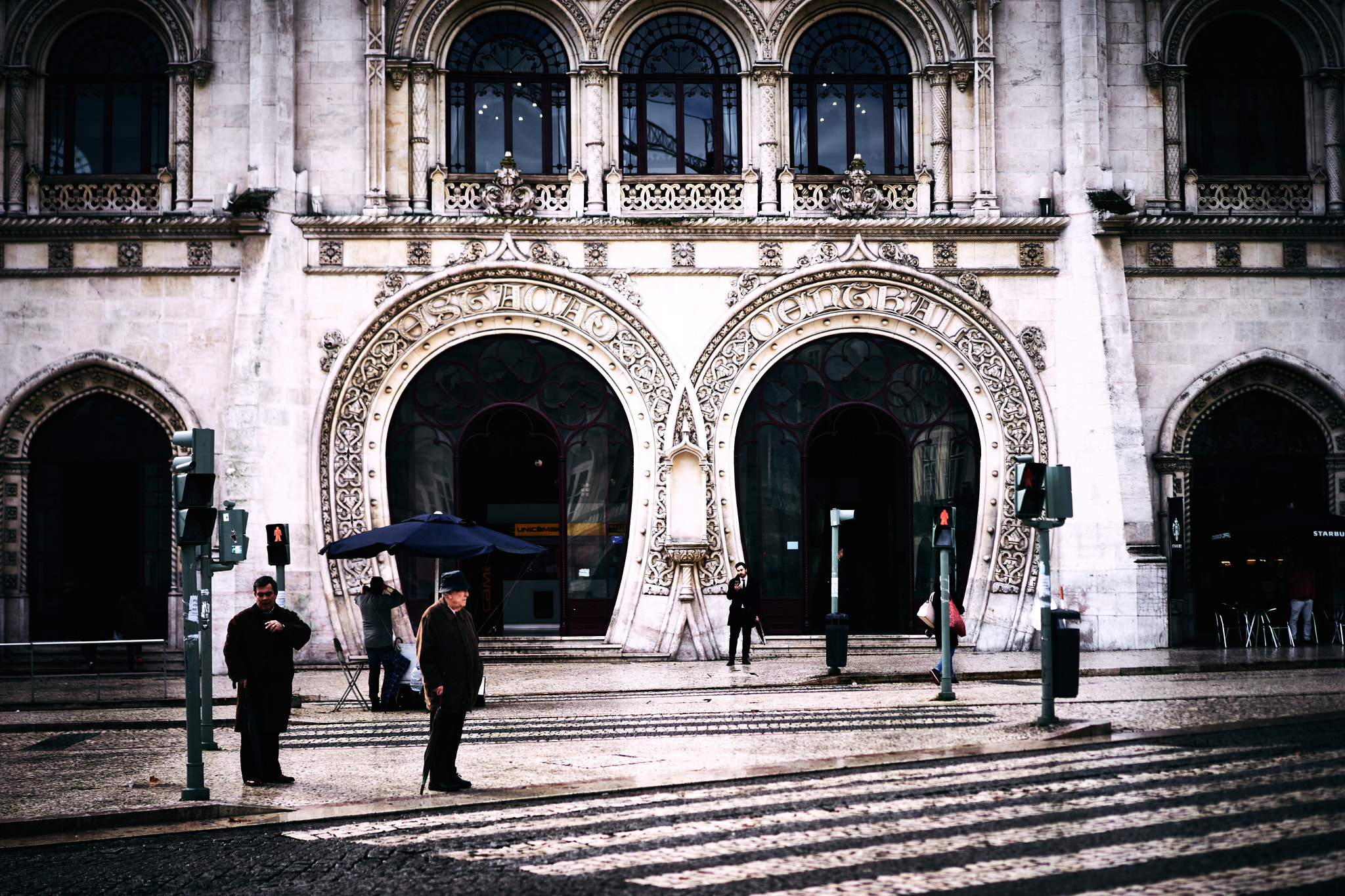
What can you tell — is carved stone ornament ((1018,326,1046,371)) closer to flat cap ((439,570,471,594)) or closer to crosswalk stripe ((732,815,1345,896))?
flat cap ((439,570,471,594))

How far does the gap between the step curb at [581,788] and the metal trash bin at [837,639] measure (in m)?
7.80

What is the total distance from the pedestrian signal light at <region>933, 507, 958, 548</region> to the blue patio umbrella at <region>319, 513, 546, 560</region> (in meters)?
6.00

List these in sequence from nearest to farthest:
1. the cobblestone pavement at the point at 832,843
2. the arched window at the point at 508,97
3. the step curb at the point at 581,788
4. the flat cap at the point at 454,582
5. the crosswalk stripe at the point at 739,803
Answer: the cobblestone pavement at the point at 832,843 < the crosswalk stripe at the point at 739,803 < the step curb at the point at 581,788 < the flat cap at the point at 454,582 < the arched window at the point at 508,97

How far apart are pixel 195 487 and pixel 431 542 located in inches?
296

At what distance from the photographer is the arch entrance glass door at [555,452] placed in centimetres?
2728

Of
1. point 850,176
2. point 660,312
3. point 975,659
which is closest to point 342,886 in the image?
point 975,659

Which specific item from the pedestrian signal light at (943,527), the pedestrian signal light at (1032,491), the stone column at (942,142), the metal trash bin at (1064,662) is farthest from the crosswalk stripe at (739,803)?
the stone column at (942,142)

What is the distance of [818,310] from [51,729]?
15953mm

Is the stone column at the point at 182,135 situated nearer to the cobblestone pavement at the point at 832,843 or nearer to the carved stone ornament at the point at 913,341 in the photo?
the carved stone ornament at the point at 913,341

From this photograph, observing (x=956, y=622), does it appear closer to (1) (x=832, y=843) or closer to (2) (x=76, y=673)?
(1) (x=832, y=843)

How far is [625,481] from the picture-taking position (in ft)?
90.5

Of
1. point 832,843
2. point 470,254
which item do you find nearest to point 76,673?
point 470,254

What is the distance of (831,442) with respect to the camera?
2839 cm

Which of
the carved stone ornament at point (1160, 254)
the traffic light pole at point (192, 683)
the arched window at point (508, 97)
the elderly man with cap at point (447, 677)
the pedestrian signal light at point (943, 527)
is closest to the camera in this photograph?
the traffic light pole at point (192, 683)
